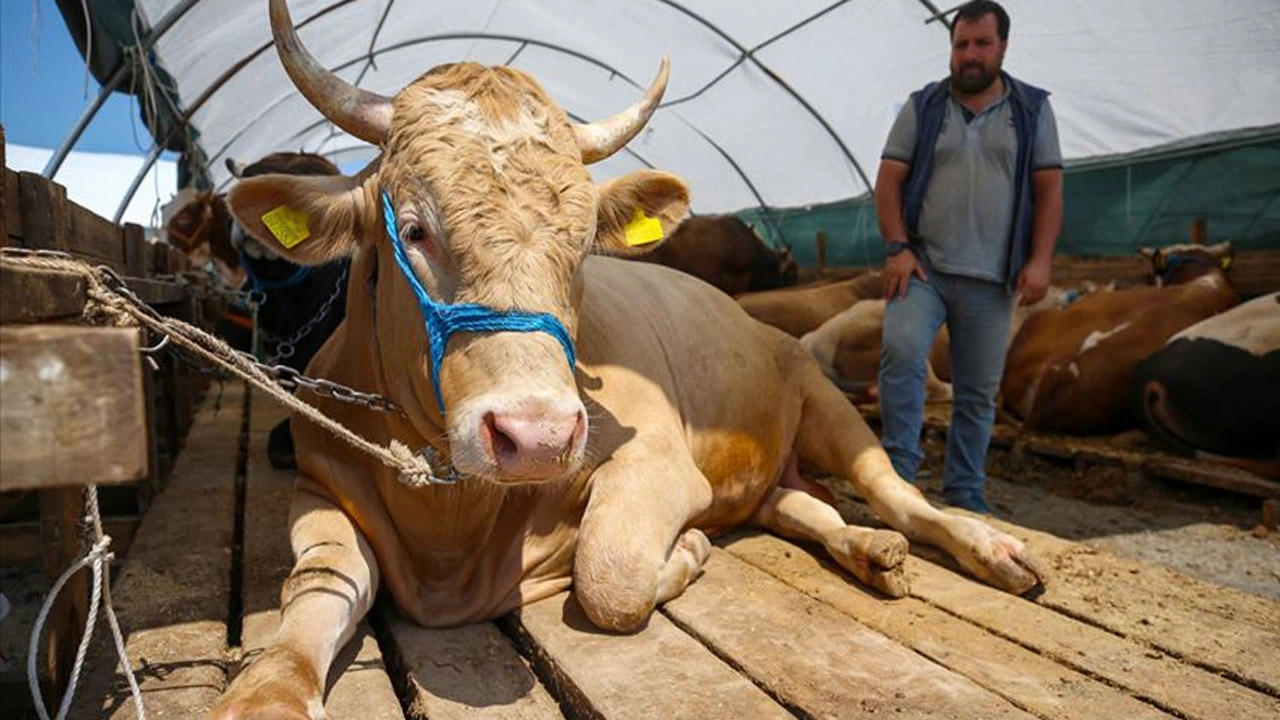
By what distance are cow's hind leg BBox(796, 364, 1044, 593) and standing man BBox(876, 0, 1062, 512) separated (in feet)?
1.89

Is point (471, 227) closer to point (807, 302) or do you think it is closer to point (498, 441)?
point (498, 441)

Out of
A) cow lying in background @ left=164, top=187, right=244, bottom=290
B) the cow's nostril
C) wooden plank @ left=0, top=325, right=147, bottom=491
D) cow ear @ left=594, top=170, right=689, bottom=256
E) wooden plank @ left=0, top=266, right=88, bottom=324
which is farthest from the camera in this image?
cow lying in background @ left=164, top=187, right=244, bottom=290

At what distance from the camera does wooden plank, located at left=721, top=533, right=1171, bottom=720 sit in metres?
2.06

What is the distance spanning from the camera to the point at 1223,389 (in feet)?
17.2

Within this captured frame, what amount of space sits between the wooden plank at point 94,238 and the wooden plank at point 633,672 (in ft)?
5.41

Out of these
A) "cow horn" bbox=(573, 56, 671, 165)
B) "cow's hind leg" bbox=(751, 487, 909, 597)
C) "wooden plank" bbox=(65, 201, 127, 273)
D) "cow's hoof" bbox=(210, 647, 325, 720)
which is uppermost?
"cow horn" bbox=(573, 56, 671, 165)

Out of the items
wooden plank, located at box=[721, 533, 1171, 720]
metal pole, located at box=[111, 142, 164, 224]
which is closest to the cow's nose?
wooden plank, located at box=[721, 533, 1171, 720]

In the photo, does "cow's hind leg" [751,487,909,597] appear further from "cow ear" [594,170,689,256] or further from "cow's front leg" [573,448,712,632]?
"cow ear" [594,170,689,256]

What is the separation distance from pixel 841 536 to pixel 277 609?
5.63ft

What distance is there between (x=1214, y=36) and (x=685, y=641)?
601 centimetres

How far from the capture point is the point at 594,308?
10.3ft

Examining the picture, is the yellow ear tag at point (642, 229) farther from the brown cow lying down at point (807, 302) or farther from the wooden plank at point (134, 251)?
the brown cow lying down at point (807, 302)

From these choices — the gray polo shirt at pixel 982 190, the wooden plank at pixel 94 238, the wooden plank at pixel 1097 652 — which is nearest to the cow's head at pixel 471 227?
the wooden plank at pixel 94 238

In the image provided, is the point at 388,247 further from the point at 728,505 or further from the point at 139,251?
the point at 139,251
